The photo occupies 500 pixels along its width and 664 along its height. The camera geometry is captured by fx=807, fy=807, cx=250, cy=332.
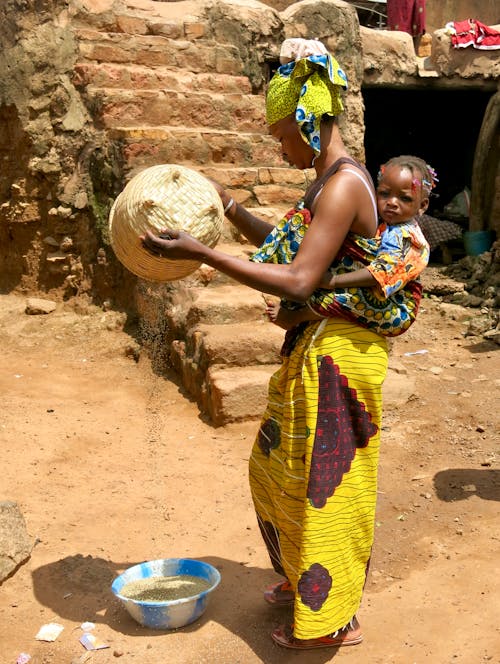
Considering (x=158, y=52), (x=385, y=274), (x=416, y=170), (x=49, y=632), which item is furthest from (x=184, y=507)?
(x=158, y=52)

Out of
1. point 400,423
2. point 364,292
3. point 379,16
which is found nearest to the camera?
point 364,292

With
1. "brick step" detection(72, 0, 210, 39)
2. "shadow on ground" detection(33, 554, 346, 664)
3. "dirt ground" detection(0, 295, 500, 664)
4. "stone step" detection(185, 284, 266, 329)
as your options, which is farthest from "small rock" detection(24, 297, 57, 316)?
"shadow on ground" detection(33, 554, 346, 664)

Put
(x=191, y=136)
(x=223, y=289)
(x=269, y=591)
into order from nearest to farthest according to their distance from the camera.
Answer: (x=269, y=591) < (x=223, y=289) < (x=191, y=136)

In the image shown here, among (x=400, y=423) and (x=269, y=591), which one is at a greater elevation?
(x=269, y=591)

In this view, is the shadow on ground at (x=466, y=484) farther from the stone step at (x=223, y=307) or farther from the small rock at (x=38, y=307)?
the small rock at (x=38, y=307)

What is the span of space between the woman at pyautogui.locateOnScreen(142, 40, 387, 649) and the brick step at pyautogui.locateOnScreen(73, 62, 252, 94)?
408 centimetres

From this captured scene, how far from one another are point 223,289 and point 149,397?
0.94 meters

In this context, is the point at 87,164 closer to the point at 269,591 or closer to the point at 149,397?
the point at 149,397

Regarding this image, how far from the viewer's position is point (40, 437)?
4395 mm

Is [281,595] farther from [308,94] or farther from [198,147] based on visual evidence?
[198,147]

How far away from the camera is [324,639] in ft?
8.54

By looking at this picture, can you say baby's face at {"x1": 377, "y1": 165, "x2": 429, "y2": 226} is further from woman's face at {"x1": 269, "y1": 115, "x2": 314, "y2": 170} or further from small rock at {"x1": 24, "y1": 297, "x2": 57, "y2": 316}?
small rock at {"x1": 24, "y1": 297, "x2": 57, "y2": 316}

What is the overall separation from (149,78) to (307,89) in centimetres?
429

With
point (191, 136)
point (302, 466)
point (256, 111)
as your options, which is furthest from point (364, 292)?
point (256, 111)
